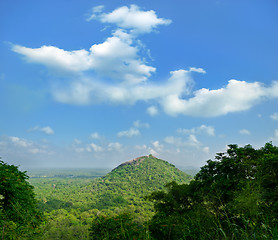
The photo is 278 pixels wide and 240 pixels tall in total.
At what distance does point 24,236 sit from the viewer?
101 inches

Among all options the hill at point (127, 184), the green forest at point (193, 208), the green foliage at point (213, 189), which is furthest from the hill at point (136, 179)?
the green foliage at point (213, 189)

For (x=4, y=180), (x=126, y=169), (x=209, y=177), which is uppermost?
(x=4, y=180)

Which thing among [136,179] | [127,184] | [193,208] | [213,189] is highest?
[213,189]

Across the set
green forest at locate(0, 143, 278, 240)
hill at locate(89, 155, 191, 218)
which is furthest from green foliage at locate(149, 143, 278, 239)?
hill at locate(89, 155, 191, 218)

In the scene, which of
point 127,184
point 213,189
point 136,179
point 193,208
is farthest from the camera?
point 136,179

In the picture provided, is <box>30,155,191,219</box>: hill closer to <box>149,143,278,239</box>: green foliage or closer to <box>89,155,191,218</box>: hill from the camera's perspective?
<box>89,155,191,218</box>: hill

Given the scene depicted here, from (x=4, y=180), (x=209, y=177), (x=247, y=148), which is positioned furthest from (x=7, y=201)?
(x=247, y=148)

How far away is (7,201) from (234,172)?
15.5 meters

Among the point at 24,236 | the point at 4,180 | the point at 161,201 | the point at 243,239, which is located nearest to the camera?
the point at 243,239

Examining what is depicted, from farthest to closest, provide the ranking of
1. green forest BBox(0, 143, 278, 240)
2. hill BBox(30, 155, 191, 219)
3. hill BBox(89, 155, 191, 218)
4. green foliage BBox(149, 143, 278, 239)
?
hill BBox(89, 155, 191, 218) → hill BBox(30, 155, 191, 219) → green foliage BBox(149, 143, 278, 239) → green forest BBox(0, 143, 278, 240)

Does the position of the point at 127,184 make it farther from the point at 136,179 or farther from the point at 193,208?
the point at 193,208

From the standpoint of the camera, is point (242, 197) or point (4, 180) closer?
point (242, 197)

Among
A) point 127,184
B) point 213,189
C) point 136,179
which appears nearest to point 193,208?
point 213,189

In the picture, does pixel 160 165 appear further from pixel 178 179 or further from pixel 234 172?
pixel 234 172
